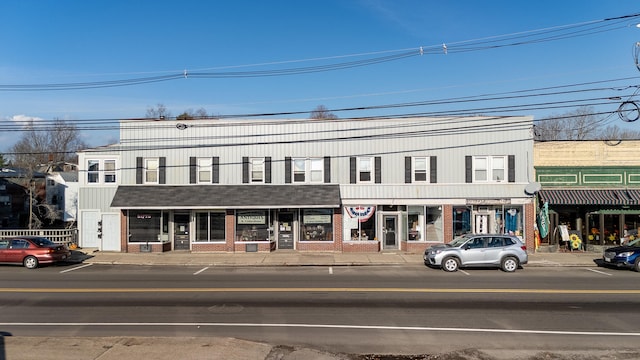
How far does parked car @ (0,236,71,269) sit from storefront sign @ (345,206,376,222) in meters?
14.7

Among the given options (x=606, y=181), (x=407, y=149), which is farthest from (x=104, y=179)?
(x=606, y=181)

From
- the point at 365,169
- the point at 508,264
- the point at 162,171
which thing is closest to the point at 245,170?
the point at 162,171

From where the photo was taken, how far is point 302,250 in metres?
26.9

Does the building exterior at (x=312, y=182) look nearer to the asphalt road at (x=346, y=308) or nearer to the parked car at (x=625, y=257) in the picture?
the parked car at (x=625, y=257)

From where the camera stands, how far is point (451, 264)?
2020 centimetres

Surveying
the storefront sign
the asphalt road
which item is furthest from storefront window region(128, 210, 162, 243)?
the storefront sign

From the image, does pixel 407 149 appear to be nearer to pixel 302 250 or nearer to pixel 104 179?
pixel 302 250

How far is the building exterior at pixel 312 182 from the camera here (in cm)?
2667

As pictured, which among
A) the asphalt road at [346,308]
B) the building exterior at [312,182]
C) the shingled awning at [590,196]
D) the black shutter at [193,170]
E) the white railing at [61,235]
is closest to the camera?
the asphalt road at [346,308]

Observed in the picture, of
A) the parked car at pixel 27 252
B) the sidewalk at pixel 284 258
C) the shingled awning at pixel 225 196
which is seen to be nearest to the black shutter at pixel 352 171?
the shingled awning at pixel 225 196

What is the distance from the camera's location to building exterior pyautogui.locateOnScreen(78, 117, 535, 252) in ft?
87.5

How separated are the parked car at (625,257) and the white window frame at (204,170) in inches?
797

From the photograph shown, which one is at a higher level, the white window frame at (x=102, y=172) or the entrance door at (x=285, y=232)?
the white window frame at (x=102, y=172)

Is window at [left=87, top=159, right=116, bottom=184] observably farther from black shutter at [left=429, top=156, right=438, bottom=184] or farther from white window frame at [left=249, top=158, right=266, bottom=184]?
black shutter at [left=429, top=156, right=438, bottom=184]
